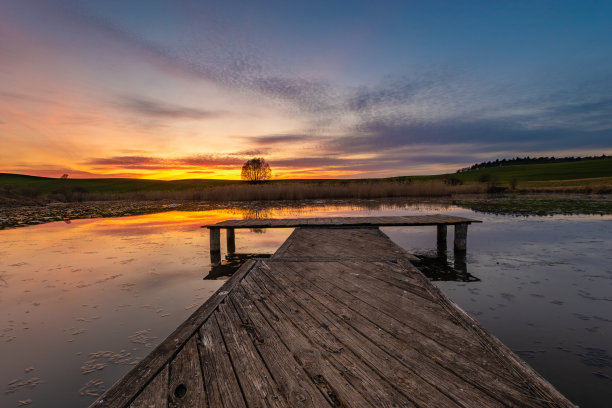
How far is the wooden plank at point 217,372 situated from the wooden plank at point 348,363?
2.32 ft

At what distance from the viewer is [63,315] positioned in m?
4.68

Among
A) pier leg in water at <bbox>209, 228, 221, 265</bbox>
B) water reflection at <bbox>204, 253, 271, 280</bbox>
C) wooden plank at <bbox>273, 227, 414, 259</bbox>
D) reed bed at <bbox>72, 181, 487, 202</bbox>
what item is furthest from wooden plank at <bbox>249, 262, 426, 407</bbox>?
reed bed at <bbox>72, 181, 487, 202</bbox>

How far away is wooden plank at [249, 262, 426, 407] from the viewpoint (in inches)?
74.7

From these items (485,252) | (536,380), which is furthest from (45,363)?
(485,252)

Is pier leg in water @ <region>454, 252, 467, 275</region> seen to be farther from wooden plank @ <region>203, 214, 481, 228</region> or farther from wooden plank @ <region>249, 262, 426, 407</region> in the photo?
wooden plank @ <region>249, 262, 426, 407</region>

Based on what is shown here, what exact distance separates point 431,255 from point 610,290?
11.9 ft

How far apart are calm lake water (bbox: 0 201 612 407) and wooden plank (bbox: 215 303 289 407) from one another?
136 centimetres

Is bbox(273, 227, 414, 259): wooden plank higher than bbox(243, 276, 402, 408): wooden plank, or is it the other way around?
bbox(243, 276, 402, 408): wooden plank

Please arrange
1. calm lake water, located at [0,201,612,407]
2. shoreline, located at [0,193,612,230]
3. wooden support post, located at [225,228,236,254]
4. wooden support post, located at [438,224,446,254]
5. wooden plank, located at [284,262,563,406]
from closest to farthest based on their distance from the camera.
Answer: wooden plank, located at [284,262,563,406]
calm lake water, located at [0,201,612,407]
wooden support post, located at [438,224,446,254]
wooden support post, located at [225,228,236,254]
shoreline, located at [0,193,612,230]

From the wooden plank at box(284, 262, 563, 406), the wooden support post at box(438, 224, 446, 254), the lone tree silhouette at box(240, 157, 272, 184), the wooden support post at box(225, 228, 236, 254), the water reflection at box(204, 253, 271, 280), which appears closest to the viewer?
the wooden plank at box(284, 262, 563, 406)

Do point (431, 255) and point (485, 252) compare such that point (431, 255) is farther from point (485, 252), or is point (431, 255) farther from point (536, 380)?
point (536, 380)

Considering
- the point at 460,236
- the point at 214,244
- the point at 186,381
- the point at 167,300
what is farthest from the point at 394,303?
the point at 214,244

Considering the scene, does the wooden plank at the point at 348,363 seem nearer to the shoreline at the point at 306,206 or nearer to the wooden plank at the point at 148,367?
the wooden plank at the point at 148,367

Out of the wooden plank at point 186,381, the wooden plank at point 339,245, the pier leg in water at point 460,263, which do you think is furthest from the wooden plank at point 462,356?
the pier leg in water at point 460,263
